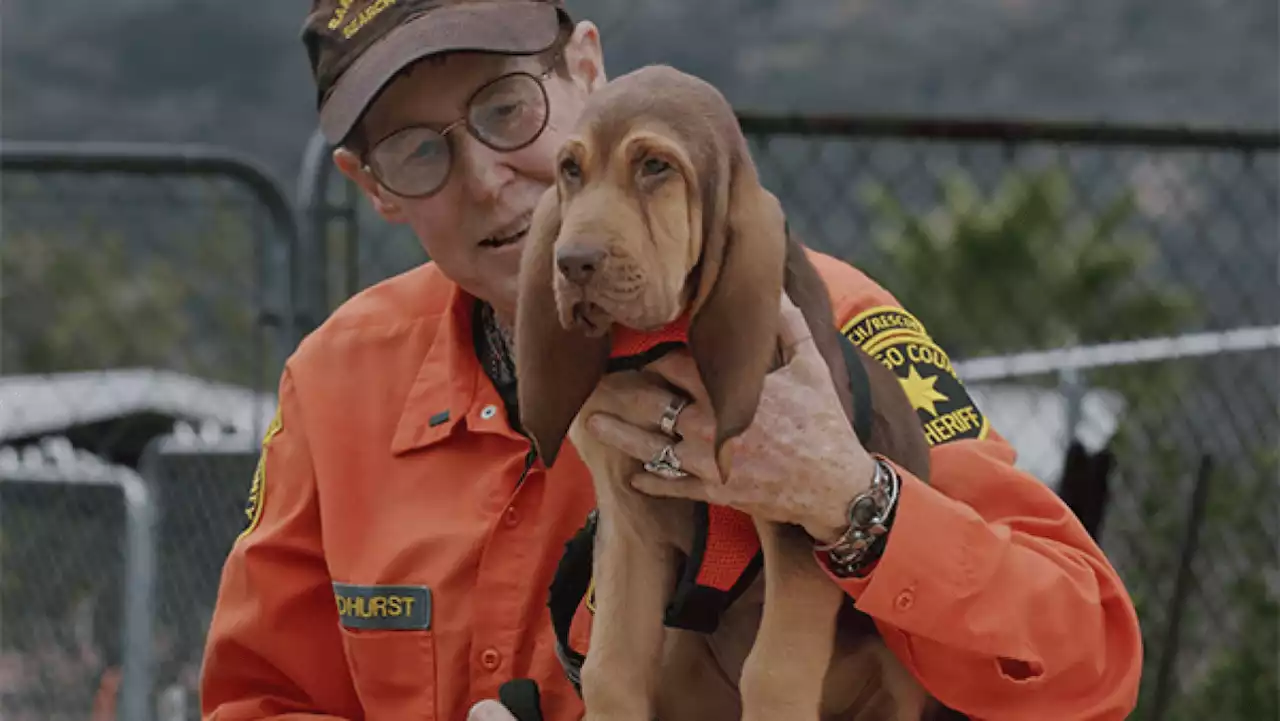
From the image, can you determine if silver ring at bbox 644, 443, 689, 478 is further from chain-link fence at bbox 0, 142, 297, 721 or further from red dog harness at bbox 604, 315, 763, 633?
chain-link fence at bbox 0, 142, 297, 721

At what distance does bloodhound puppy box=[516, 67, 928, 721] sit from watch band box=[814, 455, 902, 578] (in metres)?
0.03

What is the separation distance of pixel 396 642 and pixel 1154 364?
2.49 m

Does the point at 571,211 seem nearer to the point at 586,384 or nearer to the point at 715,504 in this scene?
the point at 586,384

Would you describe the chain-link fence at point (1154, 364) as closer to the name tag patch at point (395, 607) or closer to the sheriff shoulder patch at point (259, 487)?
the sheriff shoulder patch at point (259, 487)

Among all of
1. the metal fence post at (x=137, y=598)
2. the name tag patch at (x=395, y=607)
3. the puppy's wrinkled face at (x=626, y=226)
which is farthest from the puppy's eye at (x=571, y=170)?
the metal fence post at (x=137, y=598)

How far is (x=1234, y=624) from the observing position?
4.18m

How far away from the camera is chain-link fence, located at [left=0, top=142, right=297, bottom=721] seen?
3379 millimetres

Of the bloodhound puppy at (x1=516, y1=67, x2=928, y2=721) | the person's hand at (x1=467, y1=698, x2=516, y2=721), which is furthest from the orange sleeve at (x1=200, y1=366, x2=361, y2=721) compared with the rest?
the bloodhound puppy at (x1=516, y1=67, x2=928, y2=721)

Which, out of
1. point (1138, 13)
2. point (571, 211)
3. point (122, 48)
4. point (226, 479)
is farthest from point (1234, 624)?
point (1138, 13)

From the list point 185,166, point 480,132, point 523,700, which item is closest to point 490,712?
point 523,700

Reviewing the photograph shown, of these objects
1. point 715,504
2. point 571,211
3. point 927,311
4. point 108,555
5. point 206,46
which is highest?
point 571,211

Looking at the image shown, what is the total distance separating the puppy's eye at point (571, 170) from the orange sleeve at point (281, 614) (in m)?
1.00

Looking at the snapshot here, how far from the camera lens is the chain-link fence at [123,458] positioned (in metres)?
3.38

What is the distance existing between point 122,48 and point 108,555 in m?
22.5
